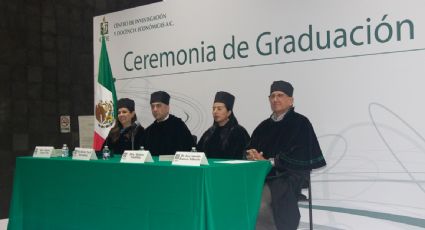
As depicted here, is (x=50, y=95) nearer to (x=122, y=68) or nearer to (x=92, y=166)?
(x=122, y=68)

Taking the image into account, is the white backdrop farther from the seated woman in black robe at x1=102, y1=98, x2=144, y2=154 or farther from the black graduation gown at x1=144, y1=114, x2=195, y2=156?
the seated woman in black robe at x1=102, y1=98, x2=144, y2=154

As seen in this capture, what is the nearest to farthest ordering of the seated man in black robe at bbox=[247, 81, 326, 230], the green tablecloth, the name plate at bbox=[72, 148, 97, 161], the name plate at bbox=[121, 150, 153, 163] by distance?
the green tablecloth
the name plate at bbox=[121, 150, 153, 163]
the name plate at bbox=[72, 148, 97, 161]
the seated man in black robe at bbox=[247, 81, 326, 230]

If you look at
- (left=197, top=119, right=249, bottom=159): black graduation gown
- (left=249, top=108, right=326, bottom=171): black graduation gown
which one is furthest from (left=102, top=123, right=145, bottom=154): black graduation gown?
(left=249, top=108, right=326, bottom=171): black graduation gown

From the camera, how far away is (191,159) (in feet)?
9.16

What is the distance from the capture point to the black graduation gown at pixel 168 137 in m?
4.55

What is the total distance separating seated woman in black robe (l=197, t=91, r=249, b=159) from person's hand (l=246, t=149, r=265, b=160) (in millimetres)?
103

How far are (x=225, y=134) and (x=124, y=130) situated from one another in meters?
1.25

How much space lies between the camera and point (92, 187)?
321 cm

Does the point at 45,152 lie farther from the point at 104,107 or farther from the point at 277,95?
the point at 277,95

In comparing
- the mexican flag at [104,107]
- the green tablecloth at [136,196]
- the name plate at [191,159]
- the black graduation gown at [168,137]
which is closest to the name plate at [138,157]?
the green tablecloth at [136,196]

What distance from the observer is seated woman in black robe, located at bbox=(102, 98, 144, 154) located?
4.92 meters

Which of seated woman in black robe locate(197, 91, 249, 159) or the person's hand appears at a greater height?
seated woman in black robe locate(197, 91, 249, 159)

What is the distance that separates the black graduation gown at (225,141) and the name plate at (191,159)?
1.32 meters

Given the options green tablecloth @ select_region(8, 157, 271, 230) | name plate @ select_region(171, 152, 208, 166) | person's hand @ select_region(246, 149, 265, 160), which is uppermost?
name plate @ select_region(171, 152, 208, 166)
